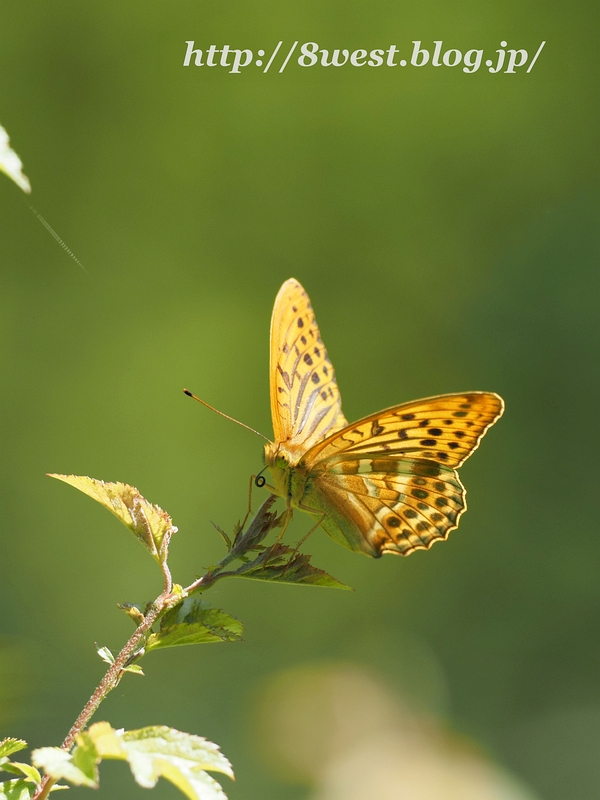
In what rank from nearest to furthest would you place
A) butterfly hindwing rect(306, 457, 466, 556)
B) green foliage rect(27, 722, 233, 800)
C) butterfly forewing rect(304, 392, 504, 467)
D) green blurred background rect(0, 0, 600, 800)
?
green foliage rect(27, 722, 233, 800) < butterfly forewing rect(304, 392, 504, 467) < butterfly hindwing rect(306, 457, 466, 556) < green blurred background rect(0, 0, 600, 800)

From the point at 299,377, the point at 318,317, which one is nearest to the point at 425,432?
the point at 299,377

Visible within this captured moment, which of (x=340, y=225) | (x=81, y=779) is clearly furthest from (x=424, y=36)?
(x=81, y=779)

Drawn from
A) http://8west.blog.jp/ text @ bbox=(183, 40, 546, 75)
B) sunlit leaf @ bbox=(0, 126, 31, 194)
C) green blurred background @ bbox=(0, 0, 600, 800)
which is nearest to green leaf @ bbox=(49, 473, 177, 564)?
sunlit leaf @ bbox=(0, 126, 31, 194)

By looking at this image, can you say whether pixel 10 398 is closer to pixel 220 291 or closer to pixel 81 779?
pixel 220 291

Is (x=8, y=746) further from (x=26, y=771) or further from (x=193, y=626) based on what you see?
(x=193, y=626)

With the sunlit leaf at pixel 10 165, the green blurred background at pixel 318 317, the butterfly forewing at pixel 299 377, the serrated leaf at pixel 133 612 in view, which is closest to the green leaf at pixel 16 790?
the serrated leaf at pixel 133 612

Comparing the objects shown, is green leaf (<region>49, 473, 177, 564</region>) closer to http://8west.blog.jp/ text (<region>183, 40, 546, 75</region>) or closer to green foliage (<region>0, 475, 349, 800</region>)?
green foliage (<region>0, 475, 349, 800</region>)
